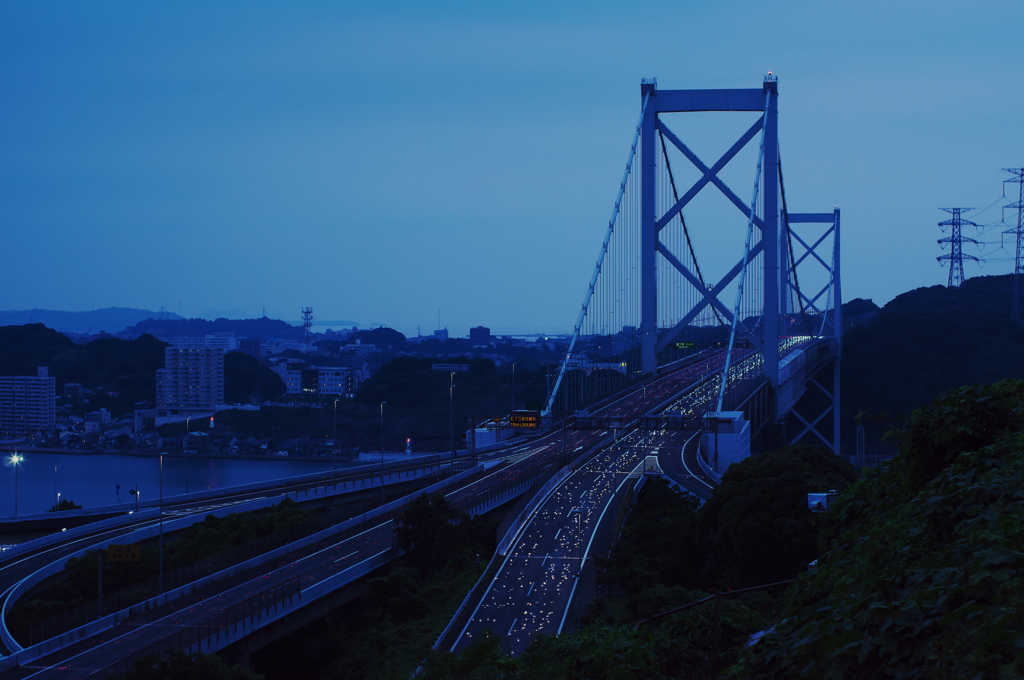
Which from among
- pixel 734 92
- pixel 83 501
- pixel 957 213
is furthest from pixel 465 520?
pixel 957 213

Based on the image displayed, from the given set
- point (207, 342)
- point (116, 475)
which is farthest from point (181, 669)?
point (207, 342)

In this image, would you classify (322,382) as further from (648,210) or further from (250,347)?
(648,210)

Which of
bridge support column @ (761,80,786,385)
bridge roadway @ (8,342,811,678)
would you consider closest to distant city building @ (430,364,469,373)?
bridge support column @ (761,80,786,385)

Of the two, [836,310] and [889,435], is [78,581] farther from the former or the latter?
[836,310]

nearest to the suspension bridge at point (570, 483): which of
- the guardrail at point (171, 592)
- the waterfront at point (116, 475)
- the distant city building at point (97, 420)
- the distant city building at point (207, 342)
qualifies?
the guardrail at point (171, 592)

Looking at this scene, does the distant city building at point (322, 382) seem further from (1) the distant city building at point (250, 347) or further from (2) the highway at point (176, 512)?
(2) the highway at point (176, 512)
